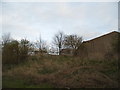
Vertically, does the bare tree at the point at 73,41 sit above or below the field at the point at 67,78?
above

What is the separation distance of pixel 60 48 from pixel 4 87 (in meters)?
18.7

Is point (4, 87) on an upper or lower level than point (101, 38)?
lower

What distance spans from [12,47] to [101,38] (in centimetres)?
1041

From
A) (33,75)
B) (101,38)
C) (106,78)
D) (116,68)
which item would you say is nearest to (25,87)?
(33,75)

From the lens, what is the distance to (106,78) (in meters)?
7.21

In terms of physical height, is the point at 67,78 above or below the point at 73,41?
below

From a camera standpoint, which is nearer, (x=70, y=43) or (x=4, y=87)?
(x=4, y=87)

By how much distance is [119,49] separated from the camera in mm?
9008

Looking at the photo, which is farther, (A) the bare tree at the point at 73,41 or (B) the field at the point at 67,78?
(A) the bare tree at the point at 73,41

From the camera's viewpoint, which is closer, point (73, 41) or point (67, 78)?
point (67, 78)

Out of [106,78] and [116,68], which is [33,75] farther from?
[116,68]

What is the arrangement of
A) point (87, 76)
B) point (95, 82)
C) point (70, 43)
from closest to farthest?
point (95, 82) < point (87, 76) < point (70, 43)

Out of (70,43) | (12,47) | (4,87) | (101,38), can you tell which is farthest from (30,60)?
(70,43)

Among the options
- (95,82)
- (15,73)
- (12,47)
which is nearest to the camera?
(95,82)
